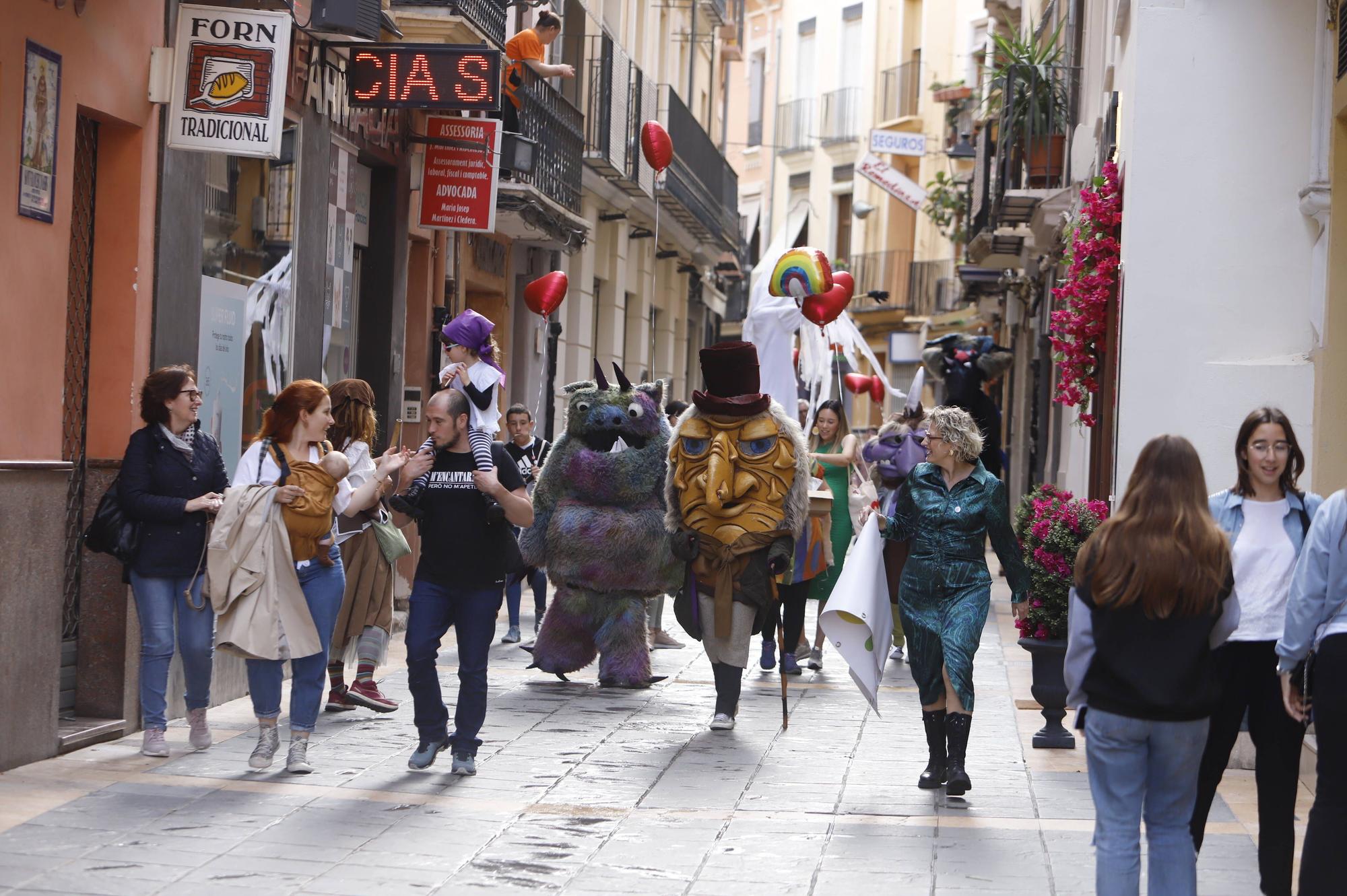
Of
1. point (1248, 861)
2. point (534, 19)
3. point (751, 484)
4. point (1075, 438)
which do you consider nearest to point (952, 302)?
point (534, 19)

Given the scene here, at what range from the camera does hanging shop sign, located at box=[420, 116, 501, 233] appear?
14883 mm

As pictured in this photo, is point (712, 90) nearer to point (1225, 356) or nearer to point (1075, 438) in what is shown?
point (1075, 438)

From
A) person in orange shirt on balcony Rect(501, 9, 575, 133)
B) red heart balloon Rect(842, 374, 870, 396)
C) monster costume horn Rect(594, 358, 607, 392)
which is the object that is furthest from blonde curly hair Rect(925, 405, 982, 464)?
red heart balloon Rect(842, 374, 870, 396)

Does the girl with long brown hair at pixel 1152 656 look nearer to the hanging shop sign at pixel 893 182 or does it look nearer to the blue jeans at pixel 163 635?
the blue jeans at pixel 163 635

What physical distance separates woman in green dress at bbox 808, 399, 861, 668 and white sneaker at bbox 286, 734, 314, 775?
5090 millimetres

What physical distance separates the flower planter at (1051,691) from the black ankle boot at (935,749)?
1429 millimetres

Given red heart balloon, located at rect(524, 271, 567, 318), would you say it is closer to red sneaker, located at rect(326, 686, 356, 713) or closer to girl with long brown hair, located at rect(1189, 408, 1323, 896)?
red sneaker, located at rect(326, 686, 356, 713)

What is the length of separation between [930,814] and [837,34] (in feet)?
132

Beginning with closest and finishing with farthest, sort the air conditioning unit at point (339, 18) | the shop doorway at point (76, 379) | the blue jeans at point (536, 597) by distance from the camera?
the shop doorway at point (76, 379) → the air conditioning unit at point (339, 18) → the blue jeans at point (536, 597)

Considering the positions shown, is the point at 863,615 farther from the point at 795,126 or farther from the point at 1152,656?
the point at 795,126

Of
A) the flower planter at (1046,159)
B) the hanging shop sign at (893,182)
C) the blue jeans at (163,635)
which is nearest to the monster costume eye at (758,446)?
the blue jeans at (163,635)

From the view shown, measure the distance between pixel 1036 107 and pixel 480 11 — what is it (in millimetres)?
6415

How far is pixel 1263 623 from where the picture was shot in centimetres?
638

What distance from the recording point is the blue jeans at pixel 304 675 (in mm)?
8305
